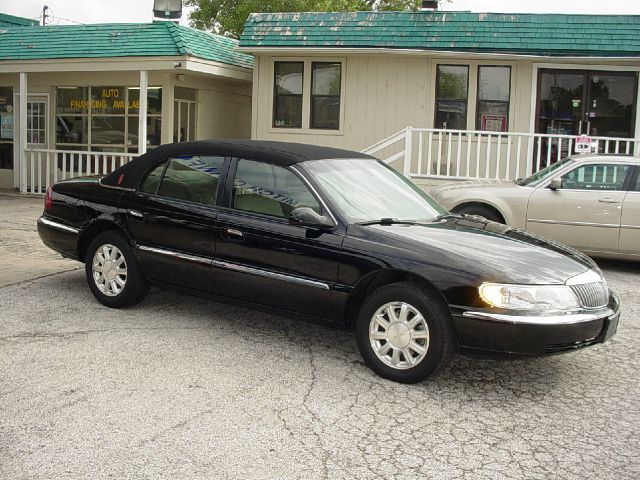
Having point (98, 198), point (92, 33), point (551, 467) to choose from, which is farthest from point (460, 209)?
point (92, 33)

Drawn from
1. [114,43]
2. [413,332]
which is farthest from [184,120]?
[413,332]

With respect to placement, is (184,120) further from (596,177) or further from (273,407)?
(273,407)

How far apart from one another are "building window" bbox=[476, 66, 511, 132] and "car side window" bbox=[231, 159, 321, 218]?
32.9ft

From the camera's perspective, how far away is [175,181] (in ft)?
21.6

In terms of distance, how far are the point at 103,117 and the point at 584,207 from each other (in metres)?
12.4

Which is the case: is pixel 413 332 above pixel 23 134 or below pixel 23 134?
below

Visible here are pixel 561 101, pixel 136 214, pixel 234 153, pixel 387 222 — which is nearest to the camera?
pixel 387 222

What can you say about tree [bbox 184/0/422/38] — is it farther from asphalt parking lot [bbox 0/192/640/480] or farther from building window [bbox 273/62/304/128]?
asphalt parking lot [bbox 0/192/640/480]

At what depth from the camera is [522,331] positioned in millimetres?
4809

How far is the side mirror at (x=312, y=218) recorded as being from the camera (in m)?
5.48

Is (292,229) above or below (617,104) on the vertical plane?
below

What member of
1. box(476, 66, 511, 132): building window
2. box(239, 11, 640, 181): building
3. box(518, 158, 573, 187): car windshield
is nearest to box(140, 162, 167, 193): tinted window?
box(518, 158, 573, 187): car windshield

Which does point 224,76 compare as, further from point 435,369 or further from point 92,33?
point 435,369

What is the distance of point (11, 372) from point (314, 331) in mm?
2441
